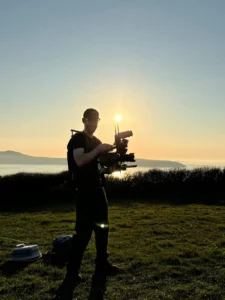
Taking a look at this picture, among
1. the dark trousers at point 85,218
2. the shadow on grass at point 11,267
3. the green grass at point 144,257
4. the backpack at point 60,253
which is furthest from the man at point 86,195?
the shadow on grass at point 11,267

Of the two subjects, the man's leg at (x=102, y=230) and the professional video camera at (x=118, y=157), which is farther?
the man's leg at (x=102, y=230)

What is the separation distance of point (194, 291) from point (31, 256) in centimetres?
356

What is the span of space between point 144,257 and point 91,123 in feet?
11.6

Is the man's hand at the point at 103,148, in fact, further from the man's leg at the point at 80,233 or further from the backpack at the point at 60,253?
the backpack at the point at 60,253

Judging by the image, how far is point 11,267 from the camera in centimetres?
745

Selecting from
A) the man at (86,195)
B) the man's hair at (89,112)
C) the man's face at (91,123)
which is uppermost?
the man's hair at (89,112)

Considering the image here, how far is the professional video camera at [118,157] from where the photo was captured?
18.6 feet

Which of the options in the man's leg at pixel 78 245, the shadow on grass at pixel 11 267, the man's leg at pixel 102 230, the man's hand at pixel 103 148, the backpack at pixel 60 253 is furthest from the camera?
the backpack at pixel 60 253

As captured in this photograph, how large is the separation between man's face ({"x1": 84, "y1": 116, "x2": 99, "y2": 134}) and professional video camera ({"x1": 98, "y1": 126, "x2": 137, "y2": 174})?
0.62m

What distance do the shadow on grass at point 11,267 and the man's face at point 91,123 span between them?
3170mm

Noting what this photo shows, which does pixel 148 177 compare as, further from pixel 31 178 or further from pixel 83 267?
pixel 83 267

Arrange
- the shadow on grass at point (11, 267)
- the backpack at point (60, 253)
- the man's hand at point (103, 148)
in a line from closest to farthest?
the man's hand at point (103, 148)
the shadow on grass at point (11, 267)
the backpack at point (60, 253)

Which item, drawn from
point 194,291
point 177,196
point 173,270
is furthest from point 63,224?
point 177,196

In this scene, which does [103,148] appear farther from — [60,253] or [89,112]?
[60,253]
